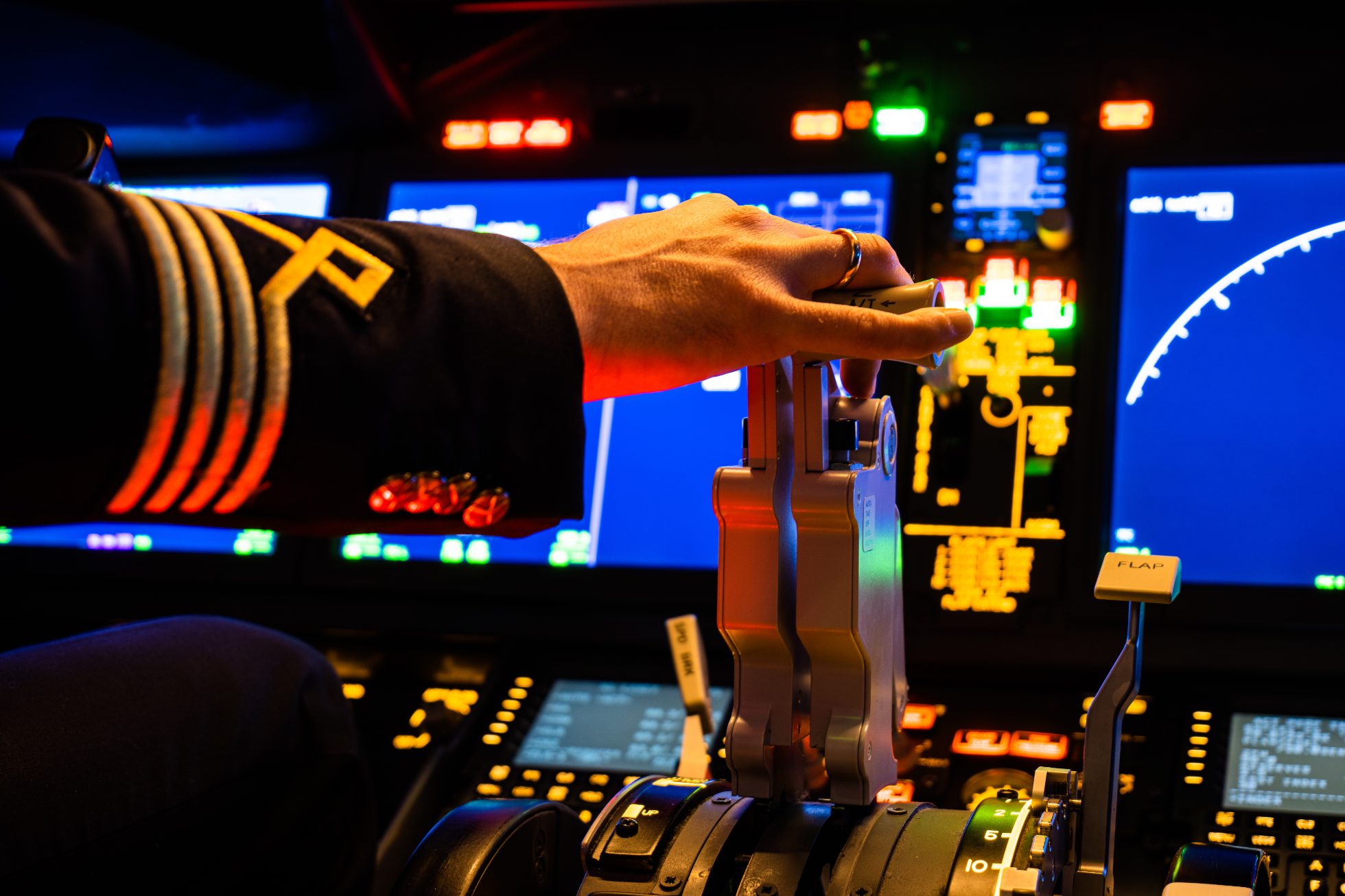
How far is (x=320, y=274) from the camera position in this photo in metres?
0.75

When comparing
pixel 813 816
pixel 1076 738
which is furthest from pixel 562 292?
pixel 1076 738

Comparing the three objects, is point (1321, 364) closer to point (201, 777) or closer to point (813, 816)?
point (813, 816)

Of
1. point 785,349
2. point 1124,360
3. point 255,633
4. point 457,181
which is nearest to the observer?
point 785,349

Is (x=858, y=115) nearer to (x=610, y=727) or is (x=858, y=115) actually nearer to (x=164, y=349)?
(x=610, y=727)

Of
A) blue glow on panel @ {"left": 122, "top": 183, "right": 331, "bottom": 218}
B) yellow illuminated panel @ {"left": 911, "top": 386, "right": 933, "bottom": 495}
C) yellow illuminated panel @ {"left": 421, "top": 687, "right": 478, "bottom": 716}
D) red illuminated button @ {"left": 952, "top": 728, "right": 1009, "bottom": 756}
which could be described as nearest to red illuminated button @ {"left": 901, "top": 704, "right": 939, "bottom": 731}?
red illuminated button @ {"left": 952, "top": 728, "right": 1009, "bottom": 756}

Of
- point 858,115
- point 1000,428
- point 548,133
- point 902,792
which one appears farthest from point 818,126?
point 902,792

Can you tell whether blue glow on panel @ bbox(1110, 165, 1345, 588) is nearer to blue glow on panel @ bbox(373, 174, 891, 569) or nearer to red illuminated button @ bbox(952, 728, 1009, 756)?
red illuminated button @ bbox(952, 728, 1009, 756)

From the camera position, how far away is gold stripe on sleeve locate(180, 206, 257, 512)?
71cm

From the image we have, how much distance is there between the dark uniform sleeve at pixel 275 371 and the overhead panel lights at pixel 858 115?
4.33ft

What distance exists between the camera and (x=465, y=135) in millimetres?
2217

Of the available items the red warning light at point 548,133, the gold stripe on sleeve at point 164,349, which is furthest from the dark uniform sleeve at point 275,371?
the red warning light at point 548,133

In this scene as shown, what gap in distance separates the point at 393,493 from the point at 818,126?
57.6 inches

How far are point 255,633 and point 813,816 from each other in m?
0.67

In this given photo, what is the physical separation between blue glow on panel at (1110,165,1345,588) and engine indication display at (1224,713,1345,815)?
0.21m
